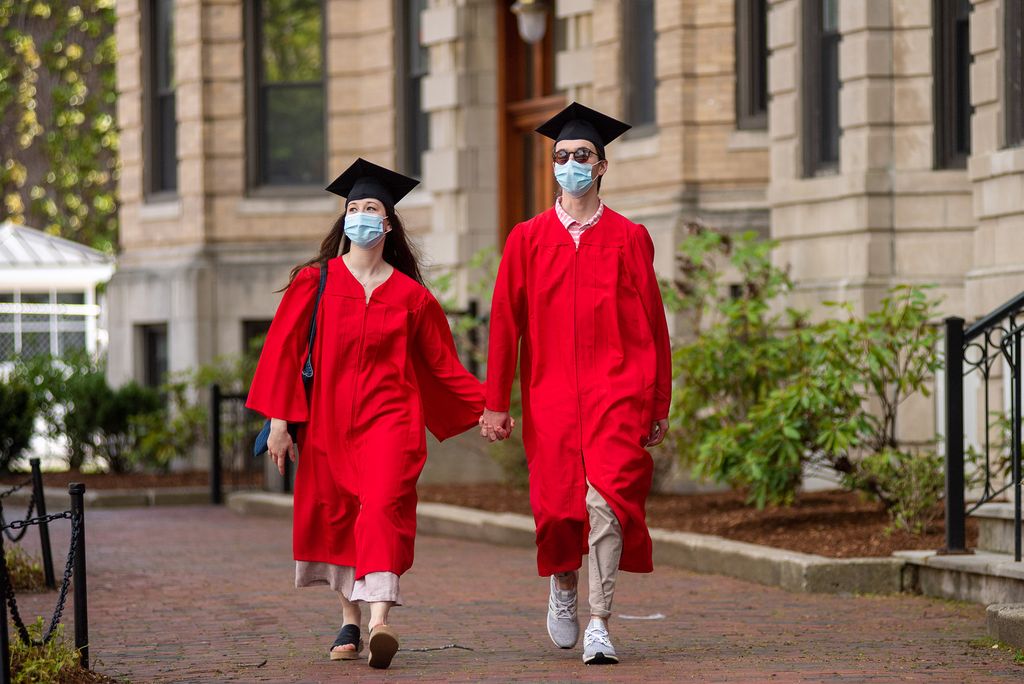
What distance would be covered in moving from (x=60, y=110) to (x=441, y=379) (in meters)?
27.8

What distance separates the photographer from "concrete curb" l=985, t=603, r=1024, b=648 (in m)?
7.98

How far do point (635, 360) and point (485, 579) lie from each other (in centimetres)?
358

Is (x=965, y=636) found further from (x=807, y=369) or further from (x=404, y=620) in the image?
(x=807, y=369)

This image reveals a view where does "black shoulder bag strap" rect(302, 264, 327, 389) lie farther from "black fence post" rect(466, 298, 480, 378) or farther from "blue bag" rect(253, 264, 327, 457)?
"black fence post" rect(466, 298, 480, 378)

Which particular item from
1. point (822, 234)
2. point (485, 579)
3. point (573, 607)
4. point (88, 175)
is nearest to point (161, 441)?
point (822, 234)

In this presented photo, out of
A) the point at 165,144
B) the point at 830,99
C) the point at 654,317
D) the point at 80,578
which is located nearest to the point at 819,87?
the point at 830,99

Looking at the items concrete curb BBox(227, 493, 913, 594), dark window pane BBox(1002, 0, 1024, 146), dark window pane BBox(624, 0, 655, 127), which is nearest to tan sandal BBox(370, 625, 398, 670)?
concrete curb BBox(227, 493, 913, 594)

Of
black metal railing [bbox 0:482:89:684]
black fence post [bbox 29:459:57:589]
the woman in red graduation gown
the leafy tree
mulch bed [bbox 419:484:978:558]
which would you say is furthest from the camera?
the leafy tree

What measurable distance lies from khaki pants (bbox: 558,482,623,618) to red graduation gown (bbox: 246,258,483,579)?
740 mm

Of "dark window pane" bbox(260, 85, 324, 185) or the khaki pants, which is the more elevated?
"dark window pane" bbox(260, 85, 324, 185)

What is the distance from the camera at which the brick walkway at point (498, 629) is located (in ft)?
24.8

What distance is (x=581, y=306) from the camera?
26.2 ft

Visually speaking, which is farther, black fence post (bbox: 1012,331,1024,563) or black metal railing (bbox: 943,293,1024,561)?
black metal railing (bbox: 943,293,1024,561)

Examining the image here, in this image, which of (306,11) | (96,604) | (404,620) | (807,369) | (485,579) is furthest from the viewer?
(306,11)
